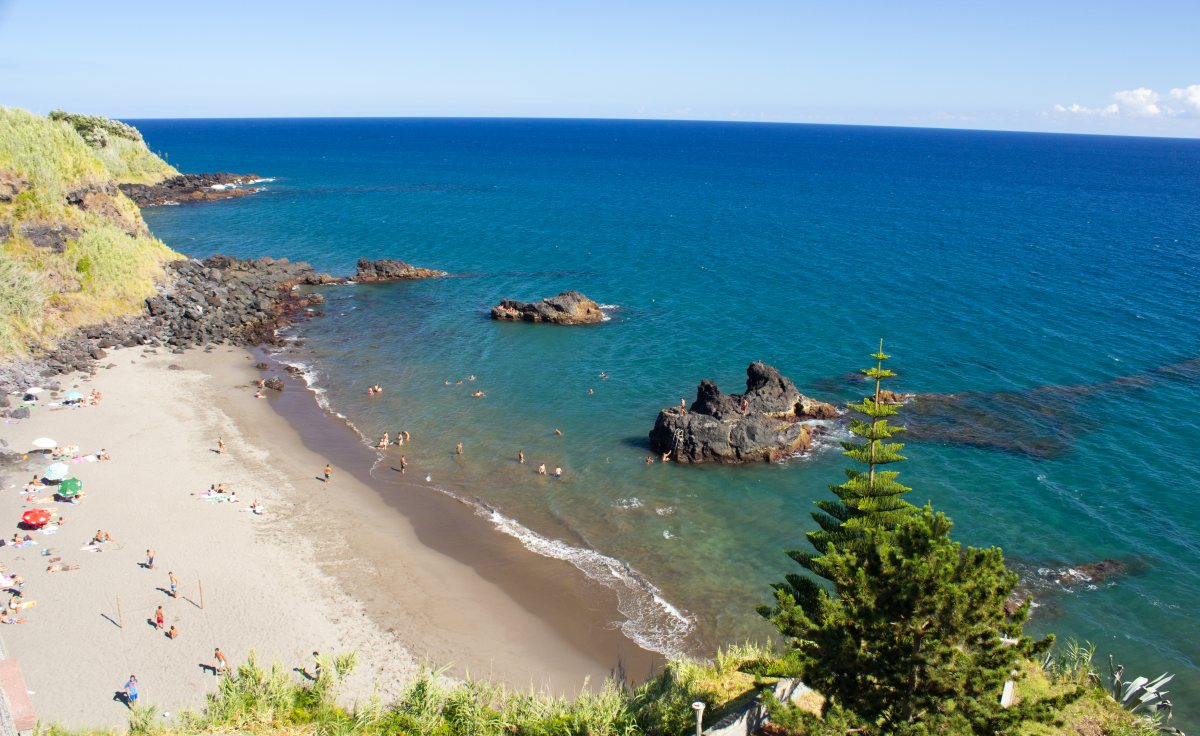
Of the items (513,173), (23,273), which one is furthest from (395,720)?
(513,173)

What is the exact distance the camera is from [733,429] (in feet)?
124

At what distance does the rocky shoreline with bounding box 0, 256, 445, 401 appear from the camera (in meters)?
46.2

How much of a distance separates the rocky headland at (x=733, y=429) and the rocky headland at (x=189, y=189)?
96146 mm

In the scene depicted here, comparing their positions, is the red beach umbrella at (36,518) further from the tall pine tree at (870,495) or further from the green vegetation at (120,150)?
the green vegetation at (120,150)

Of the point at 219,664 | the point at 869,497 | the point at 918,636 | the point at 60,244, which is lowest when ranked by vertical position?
the point at 219,664

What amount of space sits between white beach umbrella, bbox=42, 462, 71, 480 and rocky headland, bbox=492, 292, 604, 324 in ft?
105

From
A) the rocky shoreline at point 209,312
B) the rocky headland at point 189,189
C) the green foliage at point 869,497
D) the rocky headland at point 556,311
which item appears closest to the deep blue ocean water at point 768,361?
the rocky headland at point 556,311

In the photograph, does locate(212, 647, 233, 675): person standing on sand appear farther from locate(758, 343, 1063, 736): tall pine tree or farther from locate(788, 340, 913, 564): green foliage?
locate(758, 343, 1063, 736): tall pine tree

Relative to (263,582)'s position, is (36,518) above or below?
above

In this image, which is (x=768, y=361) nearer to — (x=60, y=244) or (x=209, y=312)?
(x=209, y=312)

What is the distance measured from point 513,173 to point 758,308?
106m

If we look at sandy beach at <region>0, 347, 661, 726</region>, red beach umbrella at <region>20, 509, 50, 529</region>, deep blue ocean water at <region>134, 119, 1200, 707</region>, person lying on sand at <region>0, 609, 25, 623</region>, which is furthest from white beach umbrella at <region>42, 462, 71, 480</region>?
deep blue ocean water at <region>134, 119, 1200, 707</region>

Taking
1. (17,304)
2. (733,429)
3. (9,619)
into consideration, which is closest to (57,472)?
(9,619)

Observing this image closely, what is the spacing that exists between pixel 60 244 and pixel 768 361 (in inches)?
1919
